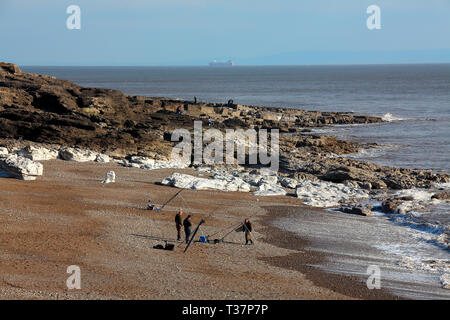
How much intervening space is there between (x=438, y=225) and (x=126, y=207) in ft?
37.4

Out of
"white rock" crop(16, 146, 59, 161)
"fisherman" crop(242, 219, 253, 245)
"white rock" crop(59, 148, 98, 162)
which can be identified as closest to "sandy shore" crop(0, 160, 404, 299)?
"fisherman" crop(242, 219, 253, 245)

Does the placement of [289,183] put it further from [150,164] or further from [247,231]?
[247,231]

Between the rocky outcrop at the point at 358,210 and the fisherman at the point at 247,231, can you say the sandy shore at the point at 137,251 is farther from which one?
the rocky outcrop at the point at 358,210

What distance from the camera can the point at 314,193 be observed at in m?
26.7

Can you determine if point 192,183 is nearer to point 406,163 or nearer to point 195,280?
point 195,280

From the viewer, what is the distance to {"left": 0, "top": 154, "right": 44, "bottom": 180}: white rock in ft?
80.7

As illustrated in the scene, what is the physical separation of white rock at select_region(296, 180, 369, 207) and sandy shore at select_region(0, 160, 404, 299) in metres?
0.94

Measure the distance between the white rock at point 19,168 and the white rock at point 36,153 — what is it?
14.7ft

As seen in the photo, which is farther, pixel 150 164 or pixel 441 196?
pixel 150 164

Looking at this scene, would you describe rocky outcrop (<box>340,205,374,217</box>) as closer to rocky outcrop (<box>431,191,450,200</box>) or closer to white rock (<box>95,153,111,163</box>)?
rocky outcrop (<box>431,191,450,200</box>)

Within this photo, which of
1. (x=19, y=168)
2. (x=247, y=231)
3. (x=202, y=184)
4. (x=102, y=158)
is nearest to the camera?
(x=247, y=231)

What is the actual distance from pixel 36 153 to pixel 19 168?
557 centimetres

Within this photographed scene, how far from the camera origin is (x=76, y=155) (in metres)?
31.1
